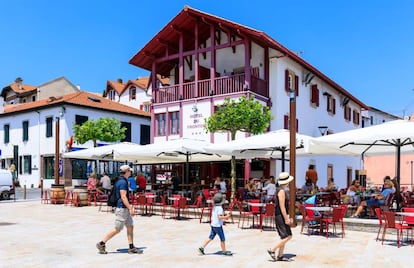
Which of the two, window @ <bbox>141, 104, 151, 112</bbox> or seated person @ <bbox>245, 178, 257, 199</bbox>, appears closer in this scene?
seated person @ <bbox>245, 178, 257, 199</bbox>

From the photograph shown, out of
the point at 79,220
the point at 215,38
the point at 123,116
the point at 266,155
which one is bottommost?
the point at 79,220

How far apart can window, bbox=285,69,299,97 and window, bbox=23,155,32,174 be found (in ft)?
71.1

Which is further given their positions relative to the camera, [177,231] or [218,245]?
[177,231]

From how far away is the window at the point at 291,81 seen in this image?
24719 millimetres

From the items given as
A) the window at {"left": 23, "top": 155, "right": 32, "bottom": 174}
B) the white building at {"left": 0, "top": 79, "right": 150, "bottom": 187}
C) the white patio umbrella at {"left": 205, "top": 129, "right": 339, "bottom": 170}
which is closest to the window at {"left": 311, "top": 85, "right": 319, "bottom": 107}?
the white patio umbrella at {"left": 205, "top": 129, "right": 339, "bottom": 170}

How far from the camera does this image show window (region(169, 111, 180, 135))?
83.3 feet

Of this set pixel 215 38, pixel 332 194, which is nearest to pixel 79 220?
pixel 332 194

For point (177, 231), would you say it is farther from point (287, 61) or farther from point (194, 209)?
point (287, 61)

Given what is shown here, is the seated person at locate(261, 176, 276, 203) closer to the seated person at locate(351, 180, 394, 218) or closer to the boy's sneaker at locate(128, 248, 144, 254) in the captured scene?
the seated person at locate(351, 180, 394, 218)

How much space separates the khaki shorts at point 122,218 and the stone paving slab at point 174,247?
56 cm

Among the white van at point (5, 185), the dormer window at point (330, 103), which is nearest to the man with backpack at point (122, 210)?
the white van at point (5, 185)

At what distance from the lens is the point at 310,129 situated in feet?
91.4

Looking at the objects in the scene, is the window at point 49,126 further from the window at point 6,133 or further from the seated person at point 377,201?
the seated person at point 377,201

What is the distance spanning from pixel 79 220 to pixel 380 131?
353 inches
